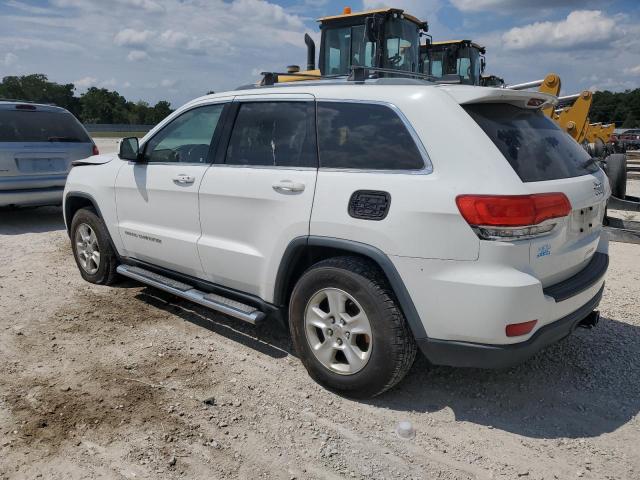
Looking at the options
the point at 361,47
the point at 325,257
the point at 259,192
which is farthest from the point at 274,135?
the point at 361,47

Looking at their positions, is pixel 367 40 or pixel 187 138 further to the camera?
pixel 367 40

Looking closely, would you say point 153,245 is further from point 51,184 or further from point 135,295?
point 51,184

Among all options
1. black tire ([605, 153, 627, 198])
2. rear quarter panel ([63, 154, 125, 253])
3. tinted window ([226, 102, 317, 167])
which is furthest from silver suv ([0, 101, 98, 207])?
black tire ([605, 153, 627, 198])

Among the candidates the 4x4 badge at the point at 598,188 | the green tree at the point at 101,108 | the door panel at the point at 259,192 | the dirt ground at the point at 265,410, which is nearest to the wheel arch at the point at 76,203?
the dirt ground at the point at 265,410

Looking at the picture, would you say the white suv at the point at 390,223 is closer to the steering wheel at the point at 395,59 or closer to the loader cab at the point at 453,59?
the steering wheel at the point at 395,59

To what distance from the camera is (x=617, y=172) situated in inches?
325

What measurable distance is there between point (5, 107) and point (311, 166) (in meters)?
6.40

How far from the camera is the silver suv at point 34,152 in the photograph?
24.9 feet

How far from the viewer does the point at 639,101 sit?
239 feet

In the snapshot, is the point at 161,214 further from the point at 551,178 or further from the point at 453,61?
the point at 453,61

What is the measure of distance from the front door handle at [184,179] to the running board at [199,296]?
825 mm

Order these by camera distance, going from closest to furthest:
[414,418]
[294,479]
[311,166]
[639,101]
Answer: [294,479] → [414,418] → [311,166] → [639,101]

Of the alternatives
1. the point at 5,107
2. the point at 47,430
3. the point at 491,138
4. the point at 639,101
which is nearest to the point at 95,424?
the point at 47,430

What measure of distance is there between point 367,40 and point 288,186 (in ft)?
24.1
